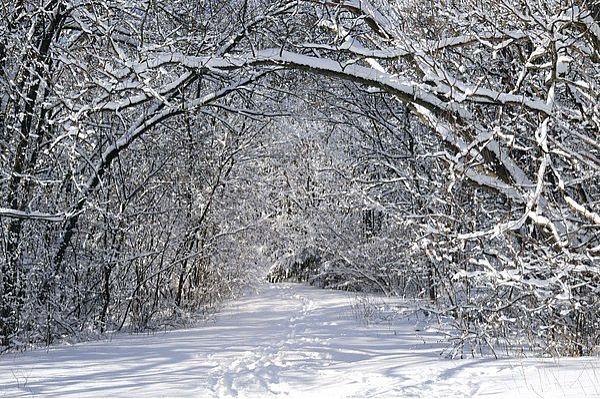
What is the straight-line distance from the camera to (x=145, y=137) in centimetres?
974

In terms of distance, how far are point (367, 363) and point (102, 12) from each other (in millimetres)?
5239

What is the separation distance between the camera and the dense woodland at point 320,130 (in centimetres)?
491

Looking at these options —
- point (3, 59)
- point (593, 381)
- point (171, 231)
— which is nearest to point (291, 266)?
point (171, 231)

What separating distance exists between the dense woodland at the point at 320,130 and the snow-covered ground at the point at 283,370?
0.68 m

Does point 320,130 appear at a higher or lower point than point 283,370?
higher

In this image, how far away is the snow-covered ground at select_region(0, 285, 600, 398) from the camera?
13.7 feet

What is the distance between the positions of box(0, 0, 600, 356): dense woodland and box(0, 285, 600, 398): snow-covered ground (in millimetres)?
678

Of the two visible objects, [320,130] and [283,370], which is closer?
[283,370]

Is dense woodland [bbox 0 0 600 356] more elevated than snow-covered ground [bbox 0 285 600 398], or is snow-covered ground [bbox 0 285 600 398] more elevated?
dense woodland [bbox 0 0 600 356]

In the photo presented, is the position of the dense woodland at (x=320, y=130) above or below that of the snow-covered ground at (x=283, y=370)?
above

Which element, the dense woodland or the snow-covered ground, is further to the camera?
the dense woodland

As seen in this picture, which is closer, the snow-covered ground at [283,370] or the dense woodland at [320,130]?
the snow-covered ground at [283,370]

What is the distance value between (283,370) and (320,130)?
859 centimetres

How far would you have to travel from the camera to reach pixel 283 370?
17.8 feet
